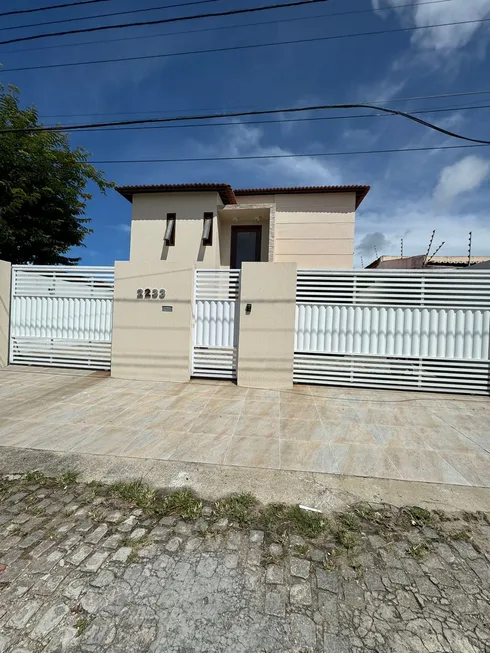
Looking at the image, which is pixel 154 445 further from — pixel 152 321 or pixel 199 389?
pixel 152 321

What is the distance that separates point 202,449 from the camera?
11.2 feet

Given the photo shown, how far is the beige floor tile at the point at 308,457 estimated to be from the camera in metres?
3.06

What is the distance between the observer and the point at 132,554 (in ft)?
6.26

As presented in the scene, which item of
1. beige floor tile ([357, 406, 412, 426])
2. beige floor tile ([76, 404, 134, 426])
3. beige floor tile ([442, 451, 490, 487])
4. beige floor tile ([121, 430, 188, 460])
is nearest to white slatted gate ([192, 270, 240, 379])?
beige floor tile ([76, 404, 134, 426])

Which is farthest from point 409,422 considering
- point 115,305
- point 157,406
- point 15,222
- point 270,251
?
point 15,222

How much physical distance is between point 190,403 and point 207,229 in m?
6.86

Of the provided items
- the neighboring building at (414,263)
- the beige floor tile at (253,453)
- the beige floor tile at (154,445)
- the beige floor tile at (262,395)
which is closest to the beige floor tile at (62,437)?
the beige floor tile at (154,445)

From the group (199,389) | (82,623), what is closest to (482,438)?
(199,389)

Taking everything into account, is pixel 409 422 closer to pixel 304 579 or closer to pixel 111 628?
pixel 304 579

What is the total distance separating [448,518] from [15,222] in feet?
46.1

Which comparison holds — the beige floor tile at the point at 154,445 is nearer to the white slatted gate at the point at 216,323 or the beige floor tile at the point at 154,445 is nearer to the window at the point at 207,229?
the white slatted gate at the point at 216,323

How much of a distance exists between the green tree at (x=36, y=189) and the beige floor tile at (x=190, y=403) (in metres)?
9.52

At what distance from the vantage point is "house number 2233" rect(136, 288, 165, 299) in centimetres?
635

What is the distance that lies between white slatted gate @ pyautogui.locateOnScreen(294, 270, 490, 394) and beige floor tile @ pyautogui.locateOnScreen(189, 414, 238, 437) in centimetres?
234
